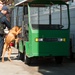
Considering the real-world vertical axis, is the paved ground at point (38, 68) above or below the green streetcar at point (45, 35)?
below

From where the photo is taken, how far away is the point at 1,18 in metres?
14.0

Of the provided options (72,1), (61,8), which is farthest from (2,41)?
(72,1)

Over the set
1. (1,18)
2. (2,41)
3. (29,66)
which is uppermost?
(1,18)

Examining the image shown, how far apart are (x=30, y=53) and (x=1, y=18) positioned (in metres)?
2.23

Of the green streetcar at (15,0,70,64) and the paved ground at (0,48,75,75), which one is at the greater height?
the green streetcar at (15,0,70,64)

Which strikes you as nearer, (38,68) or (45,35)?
(38,68)

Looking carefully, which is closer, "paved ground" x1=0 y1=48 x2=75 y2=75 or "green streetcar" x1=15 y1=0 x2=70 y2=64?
"paved ground" x1=0 y1=48 x2=75 y2=75

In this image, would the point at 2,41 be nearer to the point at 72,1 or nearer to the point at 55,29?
the point at 55,29

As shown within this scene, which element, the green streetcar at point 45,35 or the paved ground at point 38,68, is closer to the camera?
the paved ground at point 38,68

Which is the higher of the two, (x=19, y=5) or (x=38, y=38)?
(x=19, y=5)

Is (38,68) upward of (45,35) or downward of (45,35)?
downward

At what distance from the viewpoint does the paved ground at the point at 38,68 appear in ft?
37.5

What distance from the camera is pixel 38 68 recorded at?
1251 cm

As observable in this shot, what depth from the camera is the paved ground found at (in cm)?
1142
